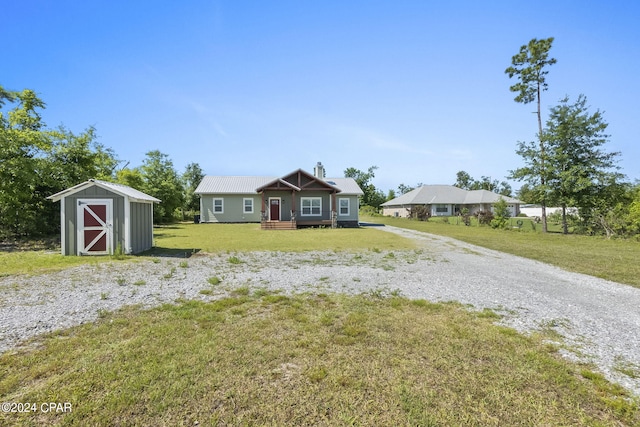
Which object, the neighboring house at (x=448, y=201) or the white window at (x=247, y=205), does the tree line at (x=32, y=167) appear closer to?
the white window at (x=247, y=205)

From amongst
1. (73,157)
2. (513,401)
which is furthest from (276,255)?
(73,157)

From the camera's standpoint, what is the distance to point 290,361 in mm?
3141

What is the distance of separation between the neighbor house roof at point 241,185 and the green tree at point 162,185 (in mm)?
2967

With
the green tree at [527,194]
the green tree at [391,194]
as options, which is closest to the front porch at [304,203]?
the green tree at [527,194]

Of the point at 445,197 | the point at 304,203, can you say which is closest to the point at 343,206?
the point at 304,203

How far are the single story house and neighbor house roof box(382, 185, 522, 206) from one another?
38524mm

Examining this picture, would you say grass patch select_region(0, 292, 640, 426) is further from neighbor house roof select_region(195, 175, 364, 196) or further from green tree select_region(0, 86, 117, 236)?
neighbor house roof select_region(195, 175, 364, 196)

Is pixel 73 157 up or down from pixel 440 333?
up

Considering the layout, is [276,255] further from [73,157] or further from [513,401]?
[73,157]

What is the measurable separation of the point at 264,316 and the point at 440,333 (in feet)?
7.90

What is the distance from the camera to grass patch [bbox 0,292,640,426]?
2.36m

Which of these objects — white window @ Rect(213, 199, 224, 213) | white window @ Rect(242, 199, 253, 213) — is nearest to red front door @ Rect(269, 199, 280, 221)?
white window @ Rect(242, 199, 253, 213)

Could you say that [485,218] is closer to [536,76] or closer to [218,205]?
[536,76]

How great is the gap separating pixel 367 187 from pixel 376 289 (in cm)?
4848
